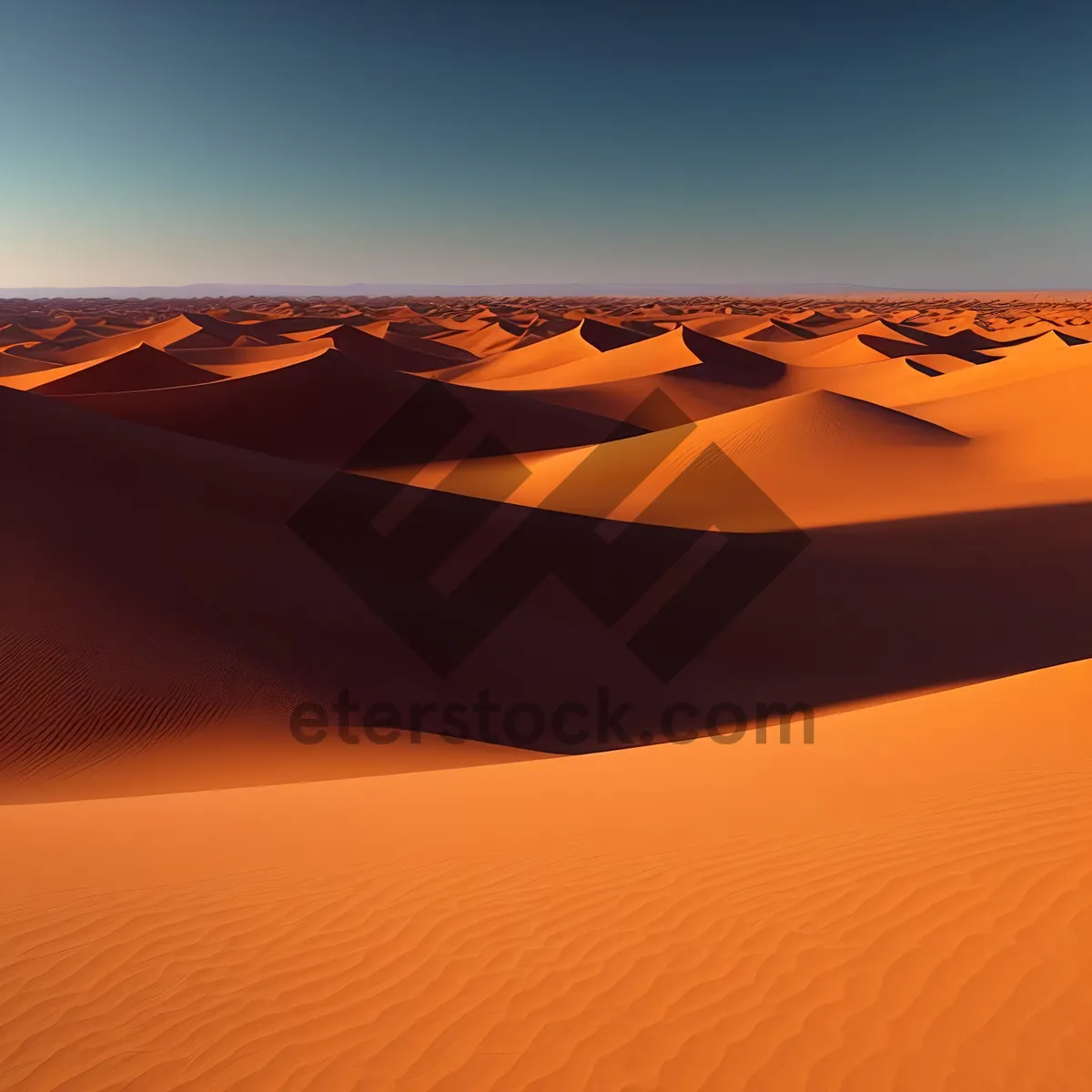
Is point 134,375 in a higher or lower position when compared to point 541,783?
higher

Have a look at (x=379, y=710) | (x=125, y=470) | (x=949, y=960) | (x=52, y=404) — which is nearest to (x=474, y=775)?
(x=379, y=710)

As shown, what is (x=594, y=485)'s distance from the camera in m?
25.3

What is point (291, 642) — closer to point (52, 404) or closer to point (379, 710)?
point (379, 710)

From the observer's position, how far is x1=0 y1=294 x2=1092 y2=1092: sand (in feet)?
11.2

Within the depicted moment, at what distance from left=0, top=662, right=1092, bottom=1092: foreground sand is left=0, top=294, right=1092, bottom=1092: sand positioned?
22 millimetres

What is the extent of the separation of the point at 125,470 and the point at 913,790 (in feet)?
45.6

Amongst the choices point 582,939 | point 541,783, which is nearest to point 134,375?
point 541,783

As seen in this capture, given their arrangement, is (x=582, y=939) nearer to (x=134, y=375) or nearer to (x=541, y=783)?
(x=541, y=783)

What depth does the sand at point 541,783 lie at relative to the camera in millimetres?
3408

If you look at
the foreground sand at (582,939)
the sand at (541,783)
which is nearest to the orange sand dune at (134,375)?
the sand at (541,783)

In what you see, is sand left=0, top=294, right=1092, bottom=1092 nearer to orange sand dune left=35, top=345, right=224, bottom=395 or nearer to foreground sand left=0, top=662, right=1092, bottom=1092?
foreground sand left=0, top=662, right=1092, bottom=1092

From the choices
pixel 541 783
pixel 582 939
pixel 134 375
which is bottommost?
pixel 541 783

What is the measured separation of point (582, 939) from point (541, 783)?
3.17 metres

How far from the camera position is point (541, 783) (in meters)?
7.26
